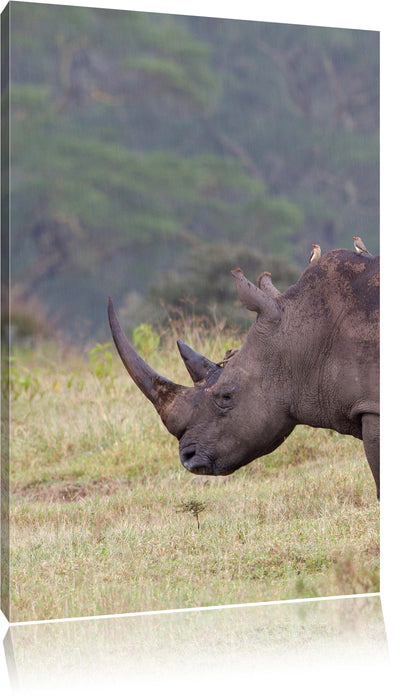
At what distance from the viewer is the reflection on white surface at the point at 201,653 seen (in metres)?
5.04

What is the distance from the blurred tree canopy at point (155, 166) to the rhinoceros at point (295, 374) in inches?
175

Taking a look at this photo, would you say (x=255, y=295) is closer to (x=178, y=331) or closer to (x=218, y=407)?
(x=218, y=407)

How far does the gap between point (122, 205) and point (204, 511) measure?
10023mm

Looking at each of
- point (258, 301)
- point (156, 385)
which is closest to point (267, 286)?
point (258, 301)

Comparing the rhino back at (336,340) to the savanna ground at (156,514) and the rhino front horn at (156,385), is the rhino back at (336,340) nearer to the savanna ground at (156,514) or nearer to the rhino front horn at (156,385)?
the rhino front horn at (156,385)

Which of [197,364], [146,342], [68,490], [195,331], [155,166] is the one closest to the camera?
[197,364]

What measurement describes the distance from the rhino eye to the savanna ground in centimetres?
99

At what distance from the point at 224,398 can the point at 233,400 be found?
49 millimetres

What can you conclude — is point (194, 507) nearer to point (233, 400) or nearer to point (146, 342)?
point (233, 400)

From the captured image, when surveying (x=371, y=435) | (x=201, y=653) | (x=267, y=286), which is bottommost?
(x=201, y=653)

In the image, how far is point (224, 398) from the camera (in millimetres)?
5500

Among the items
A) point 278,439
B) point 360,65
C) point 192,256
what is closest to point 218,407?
point 278,439

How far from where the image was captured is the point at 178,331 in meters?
10.9

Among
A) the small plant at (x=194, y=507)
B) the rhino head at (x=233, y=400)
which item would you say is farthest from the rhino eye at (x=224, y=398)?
the small plant at (x=194, y=507)
